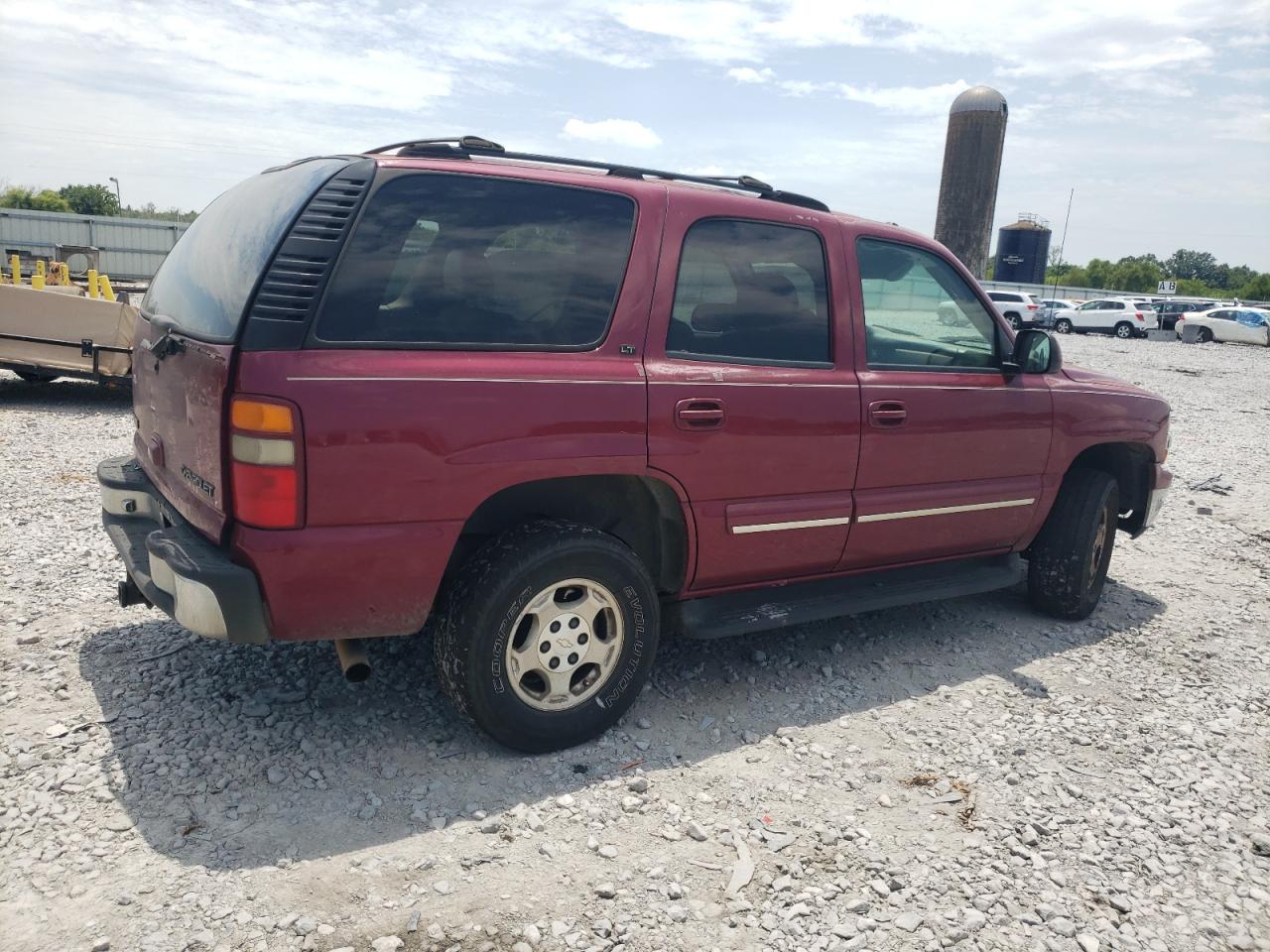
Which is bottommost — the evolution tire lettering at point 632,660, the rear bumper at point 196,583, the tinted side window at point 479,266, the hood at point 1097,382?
the evolution tire lettering at point 632,660

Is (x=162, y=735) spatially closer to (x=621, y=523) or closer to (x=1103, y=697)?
(x=621, y=523)

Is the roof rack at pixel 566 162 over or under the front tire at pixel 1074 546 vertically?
over

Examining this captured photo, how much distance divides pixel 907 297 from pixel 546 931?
2970mm

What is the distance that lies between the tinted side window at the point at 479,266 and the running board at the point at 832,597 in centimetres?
117

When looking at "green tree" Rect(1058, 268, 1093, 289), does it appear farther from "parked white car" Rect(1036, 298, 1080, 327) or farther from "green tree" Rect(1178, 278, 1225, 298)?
"parked white car" Rect(1036, 298, 1080, 327)

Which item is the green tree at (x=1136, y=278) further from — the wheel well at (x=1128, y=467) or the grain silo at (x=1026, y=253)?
the wheel well at (x=1128, y=467)

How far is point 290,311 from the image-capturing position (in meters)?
2.85

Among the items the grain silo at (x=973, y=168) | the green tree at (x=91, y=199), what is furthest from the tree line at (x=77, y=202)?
the grain silo at (x=973, y=168)

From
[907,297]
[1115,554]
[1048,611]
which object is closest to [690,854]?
[907,297]

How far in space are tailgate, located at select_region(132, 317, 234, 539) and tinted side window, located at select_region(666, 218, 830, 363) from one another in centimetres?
150

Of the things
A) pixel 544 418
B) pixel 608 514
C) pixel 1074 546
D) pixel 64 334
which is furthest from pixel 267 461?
pixel 64 334

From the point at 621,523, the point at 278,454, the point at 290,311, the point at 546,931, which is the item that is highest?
the point at 290,311

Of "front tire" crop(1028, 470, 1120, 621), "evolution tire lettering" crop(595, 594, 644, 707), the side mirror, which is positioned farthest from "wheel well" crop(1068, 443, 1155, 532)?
"evolution tire lettering" crop(595, 594, 644, 707)

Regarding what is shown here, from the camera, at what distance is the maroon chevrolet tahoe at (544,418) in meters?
2.87
